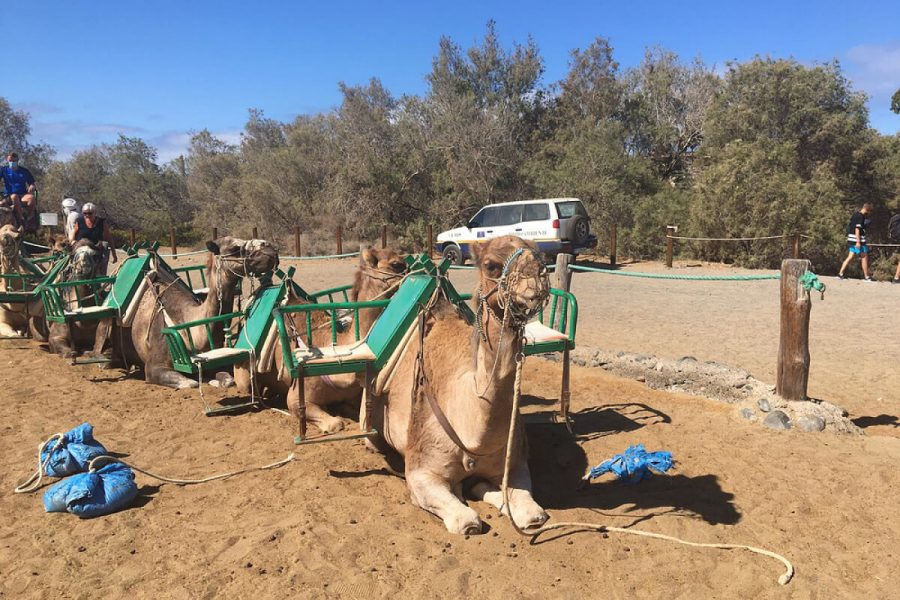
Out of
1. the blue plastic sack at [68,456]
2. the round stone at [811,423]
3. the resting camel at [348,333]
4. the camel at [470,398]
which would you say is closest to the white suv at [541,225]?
the resting camel at [348,333]

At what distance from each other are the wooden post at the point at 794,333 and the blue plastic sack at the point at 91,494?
5.46 m

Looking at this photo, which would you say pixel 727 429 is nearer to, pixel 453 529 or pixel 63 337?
pixel 453 529

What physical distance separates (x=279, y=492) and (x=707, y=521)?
9.05 feet

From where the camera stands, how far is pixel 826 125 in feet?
78.9

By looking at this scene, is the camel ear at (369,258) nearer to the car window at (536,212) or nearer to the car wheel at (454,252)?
the car window at (536,212)

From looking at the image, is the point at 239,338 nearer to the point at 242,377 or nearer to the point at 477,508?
the point at 242,377

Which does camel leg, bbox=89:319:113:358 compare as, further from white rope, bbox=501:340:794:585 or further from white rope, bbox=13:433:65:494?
white rope, bbox=501:340:794:585

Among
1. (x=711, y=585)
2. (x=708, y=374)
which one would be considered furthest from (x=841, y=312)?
(x=711, y=585)

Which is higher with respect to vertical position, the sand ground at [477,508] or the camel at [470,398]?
the camel at [470,398]

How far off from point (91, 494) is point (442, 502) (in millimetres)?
2179

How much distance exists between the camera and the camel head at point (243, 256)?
6367 millimetres

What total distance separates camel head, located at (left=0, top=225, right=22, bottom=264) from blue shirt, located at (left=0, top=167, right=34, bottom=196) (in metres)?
2.24

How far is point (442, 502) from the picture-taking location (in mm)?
3785

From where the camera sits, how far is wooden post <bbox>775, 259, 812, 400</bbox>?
5.77 metres
